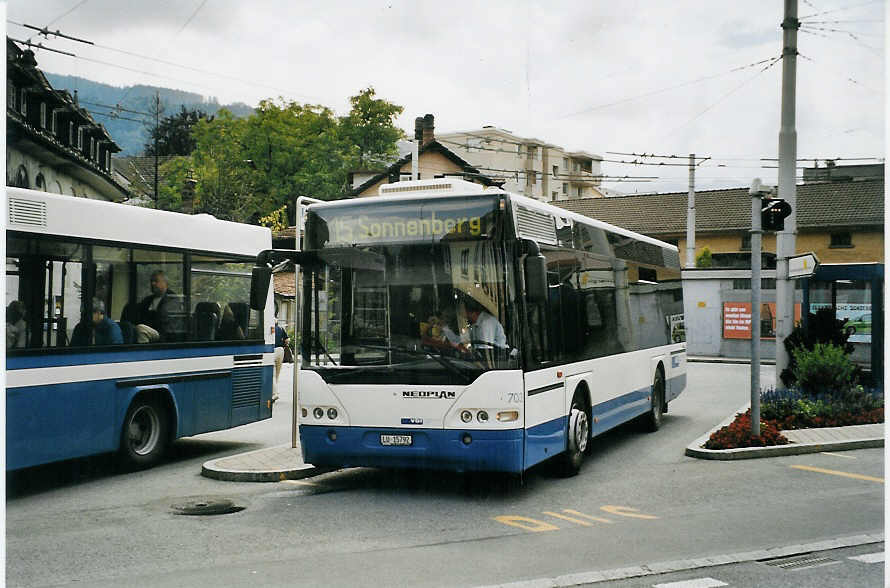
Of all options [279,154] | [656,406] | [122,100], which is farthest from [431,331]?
[279,154]

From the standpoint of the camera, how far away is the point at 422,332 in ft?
31.7

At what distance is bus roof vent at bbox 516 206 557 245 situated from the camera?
32.5ft

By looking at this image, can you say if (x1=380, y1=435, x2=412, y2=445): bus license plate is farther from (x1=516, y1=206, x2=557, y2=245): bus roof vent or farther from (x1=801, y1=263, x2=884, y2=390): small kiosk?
(x1=801, y1=263, x2=884, y2=390): small kiosk

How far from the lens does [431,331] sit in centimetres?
965

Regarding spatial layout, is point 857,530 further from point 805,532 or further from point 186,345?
point 186,345

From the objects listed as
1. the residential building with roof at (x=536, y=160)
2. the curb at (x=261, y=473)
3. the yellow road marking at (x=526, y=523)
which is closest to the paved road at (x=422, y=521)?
the yellow road marking at (x=526, y=523)

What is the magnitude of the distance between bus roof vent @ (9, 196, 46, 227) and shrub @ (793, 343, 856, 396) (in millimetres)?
11676

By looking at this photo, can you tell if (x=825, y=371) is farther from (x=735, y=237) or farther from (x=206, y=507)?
(x=735, y=237)

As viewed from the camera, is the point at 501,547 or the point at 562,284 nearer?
the point at 501,547

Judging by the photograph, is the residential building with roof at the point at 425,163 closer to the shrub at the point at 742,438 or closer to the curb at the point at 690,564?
the shrub at the point at 742,438

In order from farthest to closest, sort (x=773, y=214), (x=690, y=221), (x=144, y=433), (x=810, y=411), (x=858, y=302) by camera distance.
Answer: (x=690, y=221), (x=858, y=302), (x=810, y=411), (x=773, y=214), (x=144, y=433)

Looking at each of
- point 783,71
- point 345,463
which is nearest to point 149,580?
point 345,463

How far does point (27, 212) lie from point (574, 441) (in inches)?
245

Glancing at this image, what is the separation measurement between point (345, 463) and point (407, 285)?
1.93 m
